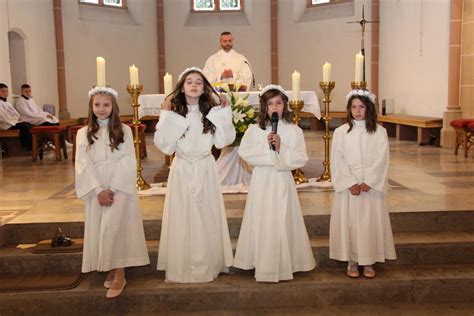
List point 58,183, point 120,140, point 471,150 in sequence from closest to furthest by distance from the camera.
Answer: point 120,140 → point 58,183 → point 471,150

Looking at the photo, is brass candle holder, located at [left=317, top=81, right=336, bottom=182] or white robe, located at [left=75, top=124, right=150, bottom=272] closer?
white robe, located at [left=75, top=124, right=150, bottom=272]

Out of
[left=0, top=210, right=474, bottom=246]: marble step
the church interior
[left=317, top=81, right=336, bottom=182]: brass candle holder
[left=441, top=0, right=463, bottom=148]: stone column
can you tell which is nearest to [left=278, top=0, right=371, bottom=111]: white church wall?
the church interior

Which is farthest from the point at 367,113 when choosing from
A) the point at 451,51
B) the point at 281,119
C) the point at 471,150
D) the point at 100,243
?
the point at 451,51

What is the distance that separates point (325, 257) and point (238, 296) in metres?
0.85

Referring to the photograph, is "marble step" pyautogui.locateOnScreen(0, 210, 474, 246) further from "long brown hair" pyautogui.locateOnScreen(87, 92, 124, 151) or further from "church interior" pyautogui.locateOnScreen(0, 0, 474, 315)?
"long brown hair" pyautogui.locateOnScreen(87, 92, 124, 151)

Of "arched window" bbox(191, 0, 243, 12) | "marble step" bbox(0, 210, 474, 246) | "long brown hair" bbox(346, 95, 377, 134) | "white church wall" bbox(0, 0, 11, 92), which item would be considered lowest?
"marble step" bbox(0, 210, 474, 246)

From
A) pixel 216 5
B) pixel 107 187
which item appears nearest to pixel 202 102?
pixel 107 187

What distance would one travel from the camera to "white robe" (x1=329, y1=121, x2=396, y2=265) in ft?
13.5

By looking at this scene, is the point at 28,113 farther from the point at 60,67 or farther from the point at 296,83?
the point at 296,83

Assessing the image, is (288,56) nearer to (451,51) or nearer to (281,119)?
(451,51)

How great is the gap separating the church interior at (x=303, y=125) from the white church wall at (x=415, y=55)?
0.05 metres

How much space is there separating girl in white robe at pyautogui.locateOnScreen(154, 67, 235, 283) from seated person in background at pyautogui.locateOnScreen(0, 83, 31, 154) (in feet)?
24.5

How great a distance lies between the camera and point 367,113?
4.20 meters

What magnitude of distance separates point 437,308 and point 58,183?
201 inches
